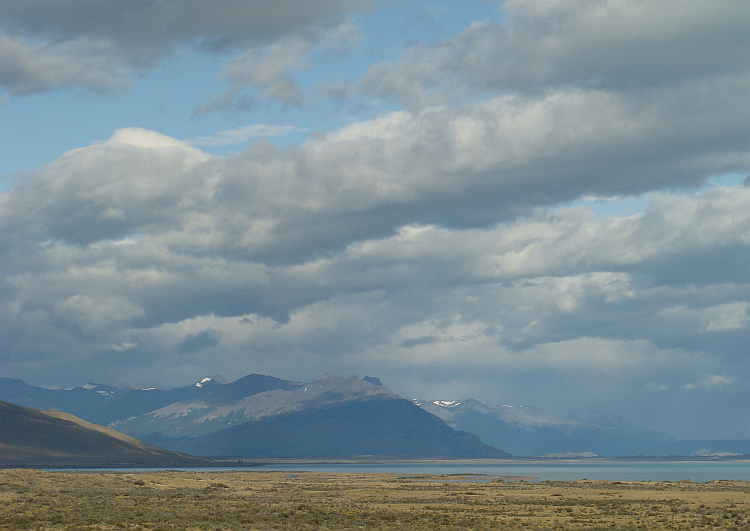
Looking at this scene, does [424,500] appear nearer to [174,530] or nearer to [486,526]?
[486,526]

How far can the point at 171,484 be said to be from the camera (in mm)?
132000

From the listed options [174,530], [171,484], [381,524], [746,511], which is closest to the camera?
[174,530]

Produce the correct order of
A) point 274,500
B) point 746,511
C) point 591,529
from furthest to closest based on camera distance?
point 274,500 → point 746,511 → point 591,529

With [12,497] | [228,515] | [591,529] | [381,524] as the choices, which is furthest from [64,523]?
[591,529]

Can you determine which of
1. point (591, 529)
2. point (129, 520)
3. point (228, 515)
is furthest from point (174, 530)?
point (591, 529)

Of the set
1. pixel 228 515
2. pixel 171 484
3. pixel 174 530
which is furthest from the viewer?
pixel 171 484

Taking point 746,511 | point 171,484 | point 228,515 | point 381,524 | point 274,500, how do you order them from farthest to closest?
1. point 171,484
2. point 274,500
3. point 746,511
4. point 228,515
5. point 381,524

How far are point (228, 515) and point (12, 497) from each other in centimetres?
2868

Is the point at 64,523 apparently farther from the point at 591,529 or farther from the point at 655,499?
the point at 655,499

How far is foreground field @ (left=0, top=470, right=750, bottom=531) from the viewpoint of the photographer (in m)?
73.7

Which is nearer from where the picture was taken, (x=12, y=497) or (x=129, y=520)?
(x=129, y=520)

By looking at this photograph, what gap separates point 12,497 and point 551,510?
66155mm

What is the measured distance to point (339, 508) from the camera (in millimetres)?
93500

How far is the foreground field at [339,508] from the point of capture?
242ft
